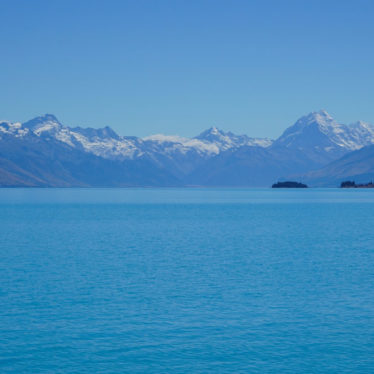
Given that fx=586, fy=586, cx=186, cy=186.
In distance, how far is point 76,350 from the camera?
30.7 meters

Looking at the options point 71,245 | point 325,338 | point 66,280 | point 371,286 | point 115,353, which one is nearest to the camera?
point 115,353

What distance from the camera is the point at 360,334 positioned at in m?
33.6

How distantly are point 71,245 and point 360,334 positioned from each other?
53.3 metres

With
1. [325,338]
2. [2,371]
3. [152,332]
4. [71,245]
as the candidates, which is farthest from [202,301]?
[71,245]

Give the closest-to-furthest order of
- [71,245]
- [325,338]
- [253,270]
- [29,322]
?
1. [325,338]
2. [29,322]
3. [253,270]
4. [71,245]

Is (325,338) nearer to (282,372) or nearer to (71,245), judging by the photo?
(282,372)

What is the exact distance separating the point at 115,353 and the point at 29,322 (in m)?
8.33

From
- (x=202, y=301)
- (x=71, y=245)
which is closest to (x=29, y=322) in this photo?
(x=202, y=301)

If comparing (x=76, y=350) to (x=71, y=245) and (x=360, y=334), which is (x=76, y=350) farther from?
(x=71, y=245)

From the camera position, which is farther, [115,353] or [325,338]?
[325,338]

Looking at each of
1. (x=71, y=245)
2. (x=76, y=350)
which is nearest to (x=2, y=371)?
(x=76, y=350)

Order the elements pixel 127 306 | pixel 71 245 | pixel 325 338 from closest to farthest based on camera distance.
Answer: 1. pixel 325 338
2. pixel 127 306
3. pixel 71 245

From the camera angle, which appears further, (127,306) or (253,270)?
(253,270)

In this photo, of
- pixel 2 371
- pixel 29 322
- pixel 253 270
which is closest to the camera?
pixel 2 371
